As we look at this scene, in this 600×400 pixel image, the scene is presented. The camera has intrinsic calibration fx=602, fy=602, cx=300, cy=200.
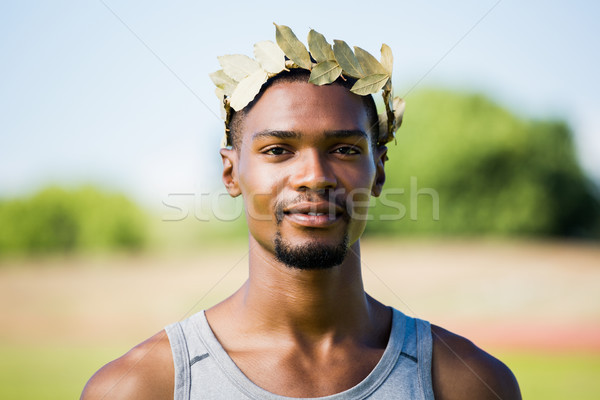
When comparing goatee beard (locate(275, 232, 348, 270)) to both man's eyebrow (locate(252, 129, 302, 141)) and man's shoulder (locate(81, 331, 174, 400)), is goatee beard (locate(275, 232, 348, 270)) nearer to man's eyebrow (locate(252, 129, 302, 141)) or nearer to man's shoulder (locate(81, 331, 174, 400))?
man's eyebrow (locate(252, 129, 302, 141))

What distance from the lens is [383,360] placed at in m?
3.07

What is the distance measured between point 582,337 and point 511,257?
384 inches

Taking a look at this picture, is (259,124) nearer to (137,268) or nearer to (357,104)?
(357,104)

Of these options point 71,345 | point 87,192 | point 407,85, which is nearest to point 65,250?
point 87,192

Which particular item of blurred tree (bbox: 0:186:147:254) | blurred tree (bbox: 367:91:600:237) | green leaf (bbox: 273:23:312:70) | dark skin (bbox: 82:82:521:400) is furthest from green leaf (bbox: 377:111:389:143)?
blurred tree (bbox: 0:186:147:254)

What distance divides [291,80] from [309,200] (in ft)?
2.40

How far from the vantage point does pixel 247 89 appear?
331 cm

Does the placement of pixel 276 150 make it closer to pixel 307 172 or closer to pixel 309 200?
pixel 307 172

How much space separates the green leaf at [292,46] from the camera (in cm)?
326

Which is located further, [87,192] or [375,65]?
[87,192]

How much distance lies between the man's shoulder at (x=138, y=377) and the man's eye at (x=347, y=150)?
1341mm

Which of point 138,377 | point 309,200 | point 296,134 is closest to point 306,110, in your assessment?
point 296,134

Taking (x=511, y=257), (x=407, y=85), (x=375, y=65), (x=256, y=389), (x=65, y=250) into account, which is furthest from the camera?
(x=407, y=85)

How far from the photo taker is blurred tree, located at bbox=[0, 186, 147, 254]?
149ft
